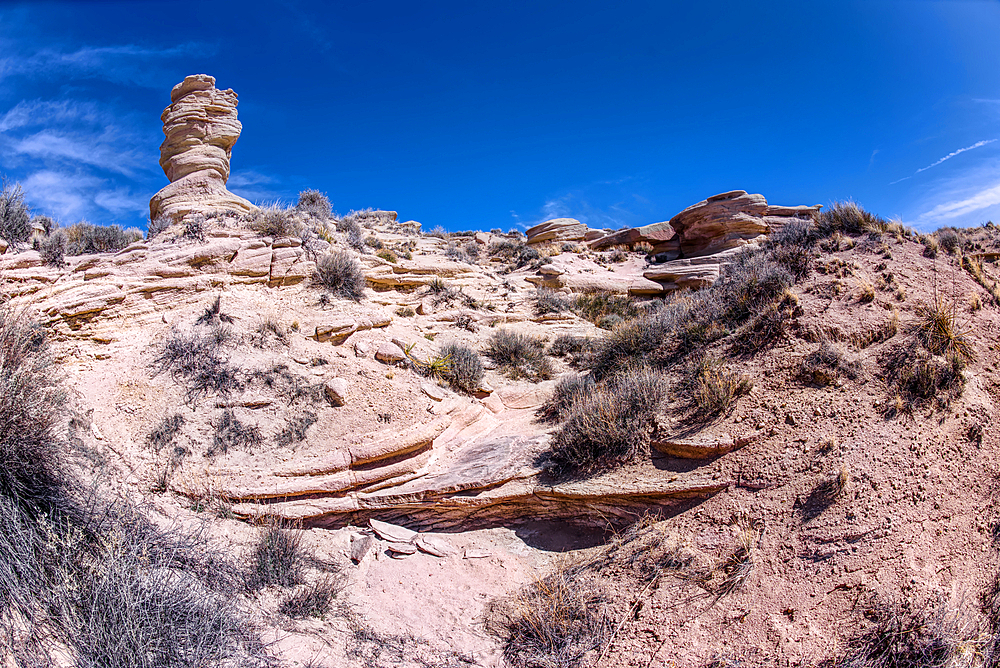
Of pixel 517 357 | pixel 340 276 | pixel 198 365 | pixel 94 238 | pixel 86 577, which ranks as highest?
pixel 94 238

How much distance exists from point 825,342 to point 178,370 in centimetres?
957

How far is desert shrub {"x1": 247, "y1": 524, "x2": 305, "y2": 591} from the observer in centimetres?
481

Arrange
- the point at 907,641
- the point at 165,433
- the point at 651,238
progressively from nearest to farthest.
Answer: the point at 907,641
the point at 165,433
the point at 651,238

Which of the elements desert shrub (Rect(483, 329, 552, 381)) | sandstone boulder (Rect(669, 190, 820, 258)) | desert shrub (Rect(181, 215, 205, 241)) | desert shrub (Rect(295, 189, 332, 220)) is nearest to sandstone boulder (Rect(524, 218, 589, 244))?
sandstone boulder (Rect(669, 190, 820, 258))

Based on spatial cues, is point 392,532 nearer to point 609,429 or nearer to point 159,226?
point 609,429

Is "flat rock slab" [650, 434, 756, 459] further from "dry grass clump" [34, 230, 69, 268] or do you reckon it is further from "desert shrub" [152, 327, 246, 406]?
"dry grass clump" [34, 230, 69, 268]

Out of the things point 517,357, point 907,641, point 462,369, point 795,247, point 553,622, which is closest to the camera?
point 907,641

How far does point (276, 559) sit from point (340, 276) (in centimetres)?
628

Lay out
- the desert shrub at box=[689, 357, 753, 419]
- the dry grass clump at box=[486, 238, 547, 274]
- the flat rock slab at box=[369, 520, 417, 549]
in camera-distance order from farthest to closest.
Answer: the dry grass clump at box=[486, 238, 547, 274]
the flat rock slab at box=[369, 520, 417, 549]
the desert shrub at box=[689, 357, 753, 419]

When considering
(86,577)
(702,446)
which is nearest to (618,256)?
(702,446)

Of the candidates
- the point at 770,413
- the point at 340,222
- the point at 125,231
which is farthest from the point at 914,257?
the point at 125,231

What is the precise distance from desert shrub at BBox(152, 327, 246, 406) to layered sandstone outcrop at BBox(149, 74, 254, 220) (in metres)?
5.44

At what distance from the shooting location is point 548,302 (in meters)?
13.3

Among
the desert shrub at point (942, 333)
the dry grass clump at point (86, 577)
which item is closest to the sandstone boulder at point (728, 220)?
the desert shrub at point (942, 333)
